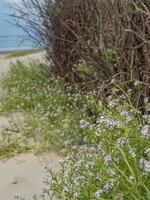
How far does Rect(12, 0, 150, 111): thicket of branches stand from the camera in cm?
441

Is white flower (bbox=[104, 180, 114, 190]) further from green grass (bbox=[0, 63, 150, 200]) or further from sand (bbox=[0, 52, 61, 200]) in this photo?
sand (bbox=[0, 52, 61, 200])

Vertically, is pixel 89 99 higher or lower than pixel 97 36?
lower

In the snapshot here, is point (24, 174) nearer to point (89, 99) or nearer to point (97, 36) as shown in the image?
point (89, 99)

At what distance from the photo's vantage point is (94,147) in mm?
3162

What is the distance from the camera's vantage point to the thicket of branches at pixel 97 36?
4414 mm

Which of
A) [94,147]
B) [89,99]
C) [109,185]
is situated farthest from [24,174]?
[109,185]

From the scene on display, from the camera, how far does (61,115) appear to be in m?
5.24

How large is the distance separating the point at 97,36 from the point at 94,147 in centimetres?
220

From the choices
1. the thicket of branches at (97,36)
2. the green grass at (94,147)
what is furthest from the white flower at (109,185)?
the thicket of branches at (97,36)

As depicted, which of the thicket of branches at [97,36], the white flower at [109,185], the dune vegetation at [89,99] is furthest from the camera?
the thicket of branches at [97,36]

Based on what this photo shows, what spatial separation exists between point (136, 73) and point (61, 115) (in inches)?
36.6

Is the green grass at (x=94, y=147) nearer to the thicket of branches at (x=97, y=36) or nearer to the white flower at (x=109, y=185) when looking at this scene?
the white flower at (x=109, y=185)

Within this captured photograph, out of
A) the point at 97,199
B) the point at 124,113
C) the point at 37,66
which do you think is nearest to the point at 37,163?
the point at 124,113

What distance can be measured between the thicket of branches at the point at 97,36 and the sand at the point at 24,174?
835mm
